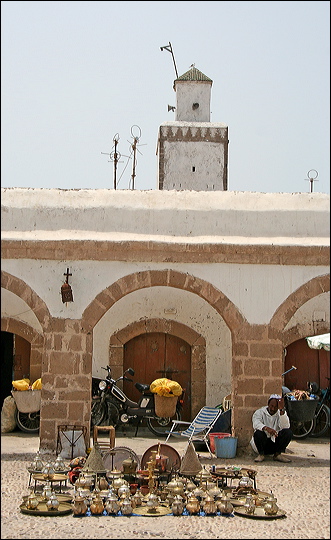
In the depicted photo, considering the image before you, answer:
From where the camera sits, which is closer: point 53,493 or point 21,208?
point 53,493

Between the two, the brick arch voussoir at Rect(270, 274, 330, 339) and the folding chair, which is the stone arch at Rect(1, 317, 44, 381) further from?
the brick arch voussoir at Rect(270, 274, 330, 339)

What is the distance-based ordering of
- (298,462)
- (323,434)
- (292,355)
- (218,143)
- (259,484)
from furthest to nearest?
(218,143), (292,355), (323,434), (298,462), (259,484)

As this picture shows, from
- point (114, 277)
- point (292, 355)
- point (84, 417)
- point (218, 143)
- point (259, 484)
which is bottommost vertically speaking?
point (259, 484)

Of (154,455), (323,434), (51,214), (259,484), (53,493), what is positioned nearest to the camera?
(53,493)

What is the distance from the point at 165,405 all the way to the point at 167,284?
2411 mm

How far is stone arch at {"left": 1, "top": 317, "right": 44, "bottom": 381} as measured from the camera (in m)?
11.5

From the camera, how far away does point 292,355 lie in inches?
467

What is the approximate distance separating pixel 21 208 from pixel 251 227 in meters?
3.13

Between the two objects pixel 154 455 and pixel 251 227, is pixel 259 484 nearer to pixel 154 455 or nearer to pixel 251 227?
pixel 154 455

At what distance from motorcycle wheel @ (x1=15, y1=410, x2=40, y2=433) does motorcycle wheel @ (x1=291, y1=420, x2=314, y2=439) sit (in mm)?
3980

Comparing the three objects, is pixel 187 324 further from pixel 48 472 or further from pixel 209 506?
pixel 209 506

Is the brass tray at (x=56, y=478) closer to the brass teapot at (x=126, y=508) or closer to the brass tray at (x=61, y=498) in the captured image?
the brass tray at (x=61, y=498)

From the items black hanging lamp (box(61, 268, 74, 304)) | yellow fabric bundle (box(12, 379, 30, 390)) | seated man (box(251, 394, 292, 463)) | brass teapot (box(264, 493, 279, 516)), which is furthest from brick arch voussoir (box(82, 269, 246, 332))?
brass teapot (box(264, 493, 279, 516))

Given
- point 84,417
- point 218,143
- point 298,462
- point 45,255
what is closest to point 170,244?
point 45,255
